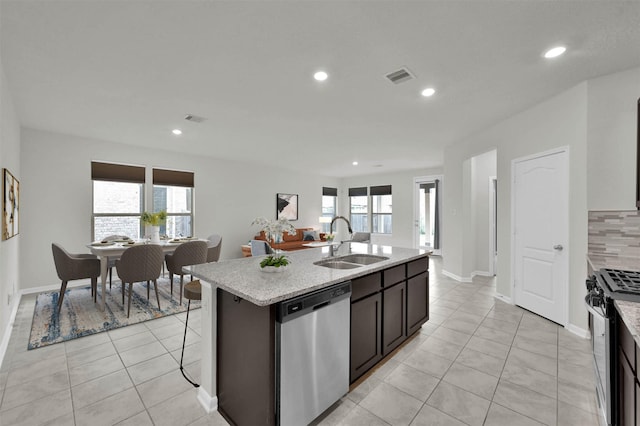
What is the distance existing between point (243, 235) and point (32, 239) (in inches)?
151

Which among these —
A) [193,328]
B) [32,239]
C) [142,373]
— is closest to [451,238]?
[193,328]

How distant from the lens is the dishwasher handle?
4.74ft

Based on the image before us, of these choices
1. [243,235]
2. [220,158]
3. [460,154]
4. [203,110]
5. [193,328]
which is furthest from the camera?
[243,235]

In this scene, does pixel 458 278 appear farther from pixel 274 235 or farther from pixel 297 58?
pixel 297 58

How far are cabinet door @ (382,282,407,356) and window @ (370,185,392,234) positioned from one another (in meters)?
6.84

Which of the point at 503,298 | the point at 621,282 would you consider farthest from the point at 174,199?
the point at 621,282

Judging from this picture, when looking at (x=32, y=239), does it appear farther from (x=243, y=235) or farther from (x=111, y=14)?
(x=111, y=14)

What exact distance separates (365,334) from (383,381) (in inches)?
16.6

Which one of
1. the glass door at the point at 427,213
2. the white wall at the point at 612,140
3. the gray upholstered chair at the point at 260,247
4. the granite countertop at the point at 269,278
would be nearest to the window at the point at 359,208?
the glass door at the point at 427,213

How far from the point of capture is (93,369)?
227 centimetres

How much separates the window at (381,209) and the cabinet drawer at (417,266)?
6334 mm

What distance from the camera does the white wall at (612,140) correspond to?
2592 mm

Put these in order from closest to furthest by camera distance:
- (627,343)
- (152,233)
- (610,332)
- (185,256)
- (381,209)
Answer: (627,343), (610,332), (185,256), (152,233), (381,209)

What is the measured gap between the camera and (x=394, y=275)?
7.98 feet
